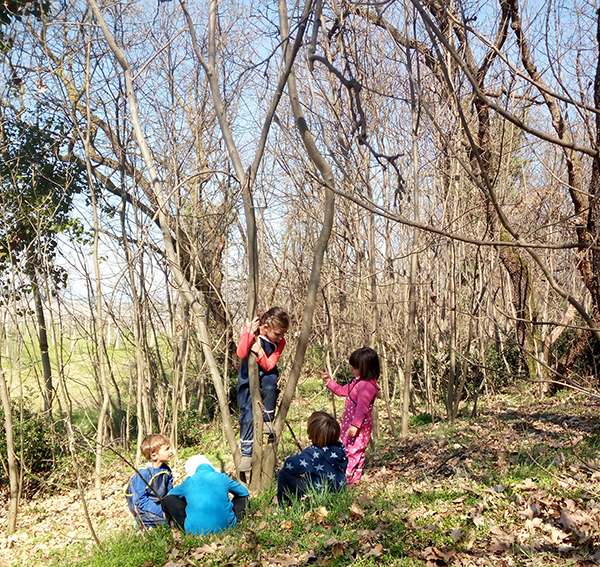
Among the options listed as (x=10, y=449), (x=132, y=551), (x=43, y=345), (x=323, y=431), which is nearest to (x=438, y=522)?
(x=323, y=431)

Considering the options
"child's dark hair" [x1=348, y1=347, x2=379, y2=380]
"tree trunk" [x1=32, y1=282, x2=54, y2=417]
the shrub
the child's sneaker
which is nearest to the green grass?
the child's sneaker

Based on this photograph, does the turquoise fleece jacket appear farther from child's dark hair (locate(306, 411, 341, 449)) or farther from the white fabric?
child's dark hair (locate(306, 411, 341, 449))

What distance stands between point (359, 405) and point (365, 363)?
361 mm

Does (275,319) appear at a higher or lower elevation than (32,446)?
higher

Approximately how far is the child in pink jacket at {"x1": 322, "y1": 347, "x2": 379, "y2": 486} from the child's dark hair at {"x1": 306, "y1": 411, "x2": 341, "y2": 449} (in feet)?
2.26

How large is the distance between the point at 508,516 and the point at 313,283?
1991 mm

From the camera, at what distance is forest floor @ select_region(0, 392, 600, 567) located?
301cm

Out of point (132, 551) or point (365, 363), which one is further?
point (365, 363)

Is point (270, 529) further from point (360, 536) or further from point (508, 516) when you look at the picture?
point (508, 516)

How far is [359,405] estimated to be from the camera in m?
4.90

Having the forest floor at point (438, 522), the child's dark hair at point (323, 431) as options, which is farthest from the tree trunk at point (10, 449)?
the child's dark hair at point (323, 431)

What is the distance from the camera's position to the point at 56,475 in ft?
24.1

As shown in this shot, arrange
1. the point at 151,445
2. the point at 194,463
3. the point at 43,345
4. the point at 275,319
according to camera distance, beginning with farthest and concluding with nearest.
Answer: the point at 43,345 → the point at 275,319 → the point at 151,445 → the point at 194,463

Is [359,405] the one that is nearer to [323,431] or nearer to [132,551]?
[323,431]
